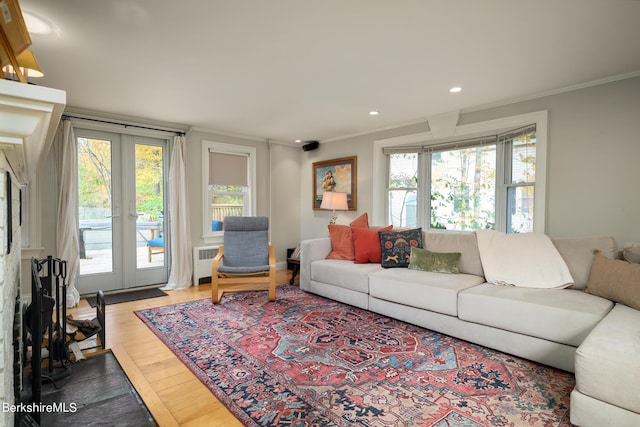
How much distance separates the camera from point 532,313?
88.6 inches

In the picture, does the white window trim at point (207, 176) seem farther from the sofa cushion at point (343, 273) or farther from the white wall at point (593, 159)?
the white wall at point (593, 159)

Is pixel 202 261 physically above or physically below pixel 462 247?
below

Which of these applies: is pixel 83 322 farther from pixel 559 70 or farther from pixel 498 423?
pixel 559 70

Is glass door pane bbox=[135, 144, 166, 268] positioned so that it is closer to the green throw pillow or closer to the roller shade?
the roller shade

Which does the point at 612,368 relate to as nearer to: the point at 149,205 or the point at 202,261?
the point at 202,261

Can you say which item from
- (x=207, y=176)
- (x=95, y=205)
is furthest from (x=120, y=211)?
(x=207, y=176)

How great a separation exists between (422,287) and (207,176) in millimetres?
3486

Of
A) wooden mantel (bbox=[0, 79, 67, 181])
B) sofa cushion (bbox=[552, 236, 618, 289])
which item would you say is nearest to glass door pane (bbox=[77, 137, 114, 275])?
wooden mantel (bbox=[0, 79, 67, 181])

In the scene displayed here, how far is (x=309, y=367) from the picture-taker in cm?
221

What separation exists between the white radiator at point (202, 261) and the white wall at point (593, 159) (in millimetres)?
4202

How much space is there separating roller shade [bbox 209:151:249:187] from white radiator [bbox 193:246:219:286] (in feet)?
3.32

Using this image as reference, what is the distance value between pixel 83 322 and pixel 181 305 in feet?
3.43

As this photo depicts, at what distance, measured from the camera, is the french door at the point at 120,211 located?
400 cm

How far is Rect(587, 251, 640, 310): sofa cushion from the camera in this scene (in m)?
2.10
